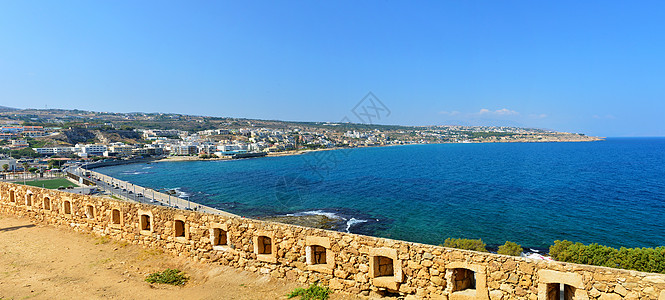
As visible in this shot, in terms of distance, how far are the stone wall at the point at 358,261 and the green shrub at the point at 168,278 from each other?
0.65 m

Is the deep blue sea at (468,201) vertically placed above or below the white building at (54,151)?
below

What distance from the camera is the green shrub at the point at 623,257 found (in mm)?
13266

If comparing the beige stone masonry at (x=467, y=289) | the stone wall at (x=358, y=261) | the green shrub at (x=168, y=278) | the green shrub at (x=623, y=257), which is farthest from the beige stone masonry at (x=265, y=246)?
the green shrub at (x=623, y=257)

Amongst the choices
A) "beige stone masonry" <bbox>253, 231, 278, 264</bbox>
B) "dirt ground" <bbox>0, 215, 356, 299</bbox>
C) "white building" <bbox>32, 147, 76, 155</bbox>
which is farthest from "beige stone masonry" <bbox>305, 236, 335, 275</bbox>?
"white building" <bbox>32, 147, 76, 155</bbox>

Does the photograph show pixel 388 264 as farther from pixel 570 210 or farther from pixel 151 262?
pixel 570 210

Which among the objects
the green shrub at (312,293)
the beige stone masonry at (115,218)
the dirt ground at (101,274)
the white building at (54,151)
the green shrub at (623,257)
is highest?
the beige stone masonry at (115,218)

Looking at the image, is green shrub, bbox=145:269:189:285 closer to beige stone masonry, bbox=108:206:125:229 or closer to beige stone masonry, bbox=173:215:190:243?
beige stone masonry, bbox=173:215:190:243

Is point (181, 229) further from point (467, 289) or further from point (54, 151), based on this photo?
point (54, 151)

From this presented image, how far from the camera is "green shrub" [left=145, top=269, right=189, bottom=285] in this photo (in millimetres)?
8789

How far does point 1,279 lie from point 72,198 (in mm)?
3944

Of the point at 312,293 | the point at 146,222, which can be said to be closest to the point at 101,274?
the point at 146,222

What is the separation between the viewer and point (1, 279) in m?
9.02

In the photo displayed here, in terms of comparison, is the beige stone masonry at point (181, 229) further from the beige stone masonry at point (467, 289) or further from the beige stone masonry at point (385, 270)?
the beige stone masonry at point (467, 289)

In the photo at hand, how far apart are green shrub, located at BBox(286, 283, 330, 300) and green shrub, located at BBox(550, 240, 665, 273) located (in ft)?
43.2
